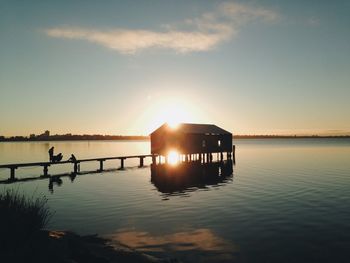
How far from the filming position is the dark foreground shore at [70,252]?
31.2 feet

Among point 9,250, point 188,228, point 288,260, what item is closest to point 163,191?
point 188,228

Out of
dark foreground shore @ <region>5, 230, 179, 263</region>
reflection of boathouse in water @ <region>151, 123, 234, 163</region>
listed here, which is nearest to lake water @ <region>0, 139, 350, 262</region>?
dark foreground shore @ <region>5, 230, 179, 263</region>

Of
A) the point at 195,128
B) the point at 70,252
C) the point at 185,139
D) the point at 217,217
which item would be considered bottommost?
the point at 217,217

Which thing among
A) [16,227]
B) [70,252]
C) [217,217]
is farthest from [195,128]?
[16,227]

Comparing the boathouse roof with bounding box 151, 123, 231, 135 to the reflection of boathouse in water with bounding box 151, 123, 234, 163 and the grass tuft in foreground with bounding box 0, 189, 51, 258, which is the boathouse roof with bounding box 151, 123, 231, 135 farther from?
the grass tuft in foreground with bounding box 0, 189, 51, 258

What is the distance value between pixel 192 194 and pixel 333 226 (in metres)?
13.1

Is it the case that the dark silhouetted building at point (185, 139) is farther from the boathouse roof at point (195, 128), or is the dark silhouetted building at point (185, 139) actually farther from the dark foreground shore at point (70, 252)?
the dark foreground shore at point (70, 252)

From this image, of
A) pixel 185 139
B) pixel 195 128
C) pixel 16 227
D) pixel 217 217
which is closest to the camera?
pixel 16 227

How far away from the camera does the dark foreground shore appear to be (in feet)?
31.2

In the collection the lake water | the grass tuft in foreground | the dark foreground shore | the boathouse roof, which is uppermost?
the boathouse roof

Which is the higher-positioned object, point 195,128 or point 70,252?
point 195,128

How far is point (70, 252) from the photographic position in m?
10.9

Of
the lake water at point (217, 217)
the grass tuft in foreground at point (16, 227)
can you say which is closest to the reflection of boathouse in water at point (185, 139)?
the lake water at point (217, 217)

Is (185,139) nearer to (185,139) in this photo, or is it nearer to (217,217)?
(185,139)
